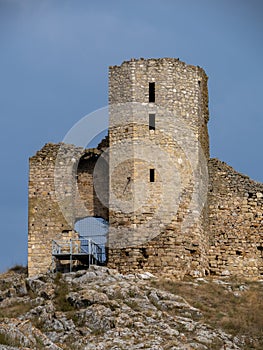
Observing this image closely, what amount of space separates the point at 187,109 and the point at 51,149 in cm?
520

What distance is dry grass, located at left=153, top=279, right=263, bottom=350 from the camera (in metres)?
30.5

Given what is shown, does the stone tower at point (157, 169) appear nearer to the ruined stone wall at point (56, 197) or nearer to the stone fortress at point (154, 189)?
the stone fortress at point (154, 189)

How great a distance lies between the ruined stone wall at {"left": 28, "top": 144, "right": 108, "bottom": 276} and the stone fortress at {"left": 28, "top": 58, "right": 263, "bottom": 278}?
0.04 metres

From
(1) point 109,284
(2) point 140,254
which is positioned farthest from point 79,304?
(2) point 140,254

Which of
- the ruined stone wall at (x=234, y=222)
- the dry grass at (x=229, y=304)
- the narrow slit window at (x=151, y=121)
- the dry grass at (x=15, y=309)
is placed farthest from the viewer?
the ruined stone wall at (x=234, y=222)

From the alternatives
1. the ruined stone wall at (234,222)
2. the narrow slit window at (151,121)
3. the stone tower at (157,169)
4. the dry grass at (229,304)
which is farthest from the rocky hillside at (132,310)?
the narrow slit window at (151,121)

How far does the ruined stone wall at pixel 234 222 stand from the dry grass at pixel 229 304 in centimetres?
161

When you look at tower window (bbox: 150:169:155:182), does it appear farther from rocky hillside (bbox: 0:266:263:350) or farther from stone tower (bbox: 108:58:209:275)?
rocky hillside (bbox: 0:266:263:350)

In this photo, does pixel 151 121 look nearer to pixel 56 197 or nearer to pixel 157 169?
pixel 157 169

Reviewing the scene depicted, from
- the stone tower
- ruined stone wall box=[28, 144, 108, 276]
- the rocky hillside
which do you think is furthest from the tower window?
the rocky hillside

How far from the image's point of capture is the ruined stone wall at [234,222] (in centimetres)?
3716

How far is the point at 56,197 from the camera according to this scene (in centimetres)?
3709

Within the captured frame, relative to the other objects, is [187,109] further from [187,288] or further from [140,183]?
[187,288]

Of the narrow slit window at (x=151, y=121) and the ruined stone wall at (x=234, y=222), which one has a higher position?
the narrow slit window at (x=151, y=121)
